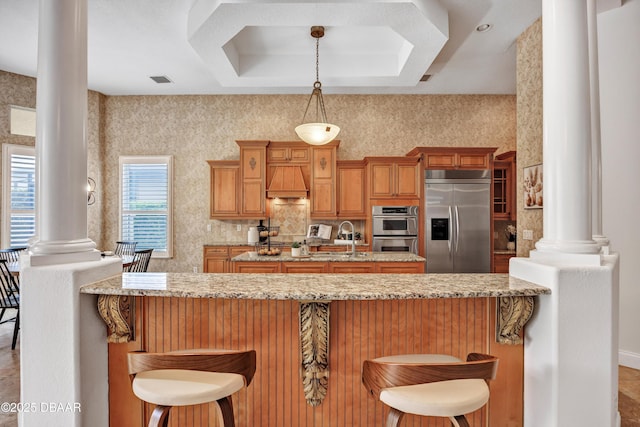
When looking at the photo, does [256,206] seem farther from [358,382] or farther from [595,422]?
[595,422]

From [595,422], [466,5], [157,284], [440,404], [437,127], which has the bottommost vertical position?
[595,422]

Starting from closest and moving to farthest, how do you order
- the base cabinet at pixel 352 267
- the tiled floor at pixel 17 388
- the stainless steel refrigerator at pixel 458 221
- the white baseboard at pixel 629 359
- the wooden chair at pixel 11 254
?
1. the tiled floor at pixel 17 388
2. the white baseboard at pixel 629 359
3. the base cabinet at pixel 352 267
4. the wooden chair at pixel 11 254
5. the stainless steel refrigerator at pixel 458 221

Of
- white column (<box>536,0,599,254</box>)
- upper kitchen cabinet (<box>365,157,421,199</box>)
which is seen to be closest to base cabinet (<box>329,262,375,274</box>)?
upper kitchen cabinet (<box>365,157,421,199</box>)

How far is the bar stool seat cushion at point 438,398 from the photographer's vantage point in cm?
111

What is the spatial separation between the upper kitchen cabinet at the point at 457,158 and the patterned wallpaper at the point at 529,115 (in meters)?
1.28

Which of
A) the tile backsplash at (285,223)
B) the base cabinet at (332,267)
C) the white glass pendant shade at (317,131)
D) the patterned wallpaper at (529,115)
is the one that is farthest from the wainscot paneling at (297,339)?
the tile backsplash at (285,223)

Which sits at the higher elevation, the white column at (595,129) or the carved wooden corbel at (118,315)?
the white column at (595,129)

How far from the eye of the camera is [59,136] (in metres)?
1.58

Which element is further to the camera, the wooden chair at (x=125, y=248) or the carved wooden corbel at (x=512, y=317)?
the wooden chair at (x=125, y=248)

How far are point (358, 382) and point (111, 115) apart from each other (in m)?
6.36

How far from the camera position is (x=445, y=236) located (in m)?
5.10

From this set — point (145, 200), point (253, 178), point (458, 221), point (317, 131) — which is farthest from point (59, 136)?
point (458, 221)

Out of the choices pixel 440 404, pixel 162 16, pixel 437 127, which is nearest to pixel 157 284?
pixel 440 404

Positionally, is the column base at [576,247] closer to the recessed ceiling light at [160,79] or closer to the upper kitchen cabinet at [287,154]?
the upper kitchen cabinet at [287,154]
